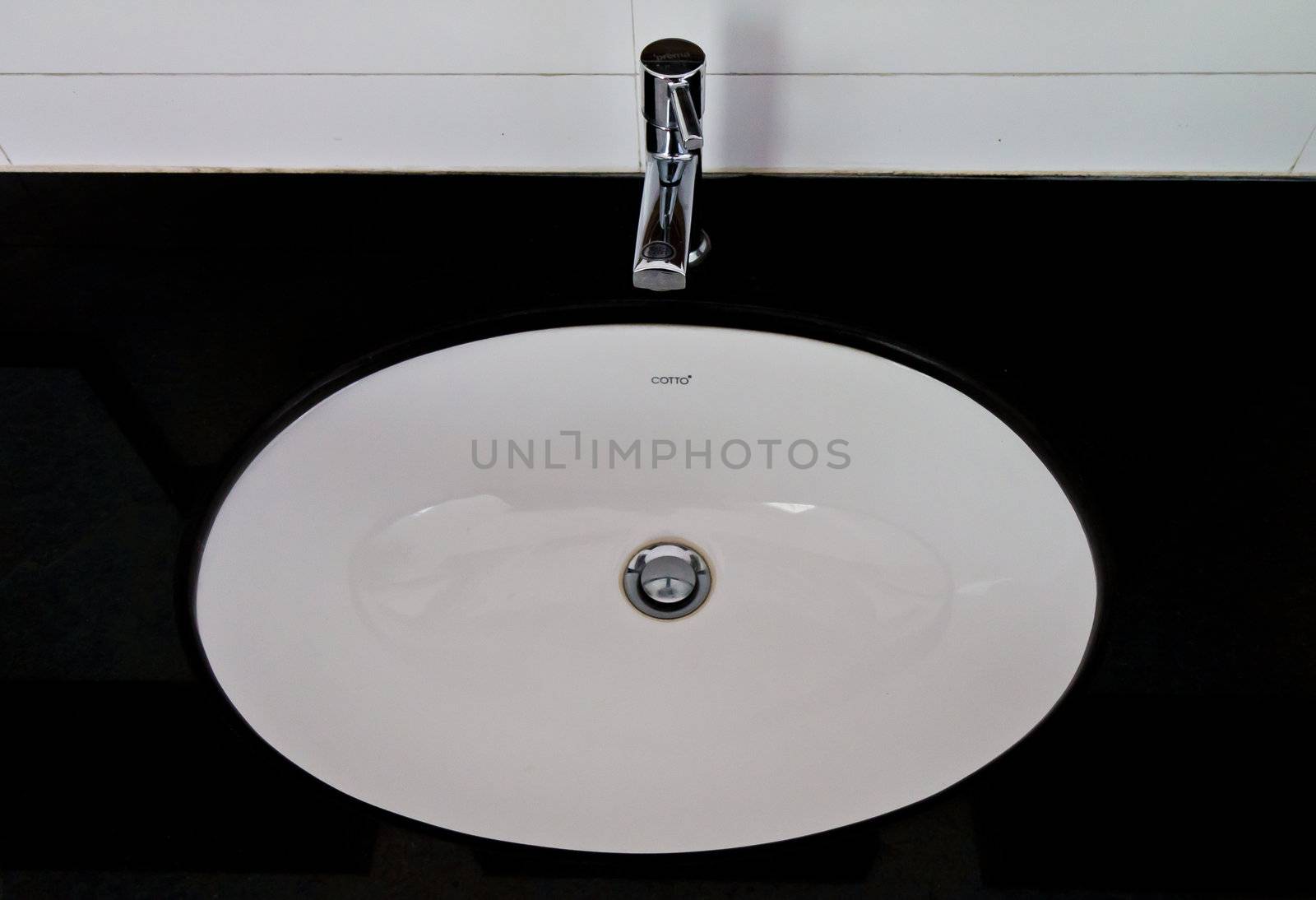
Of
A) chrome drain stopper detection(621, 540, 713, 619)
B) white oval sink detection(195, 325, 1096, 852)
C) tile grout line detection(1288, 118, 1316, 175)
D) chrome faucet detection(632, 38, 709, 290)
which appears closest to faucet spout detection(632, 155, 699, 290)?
chrome faucet detection(632, 38, 709, 290)

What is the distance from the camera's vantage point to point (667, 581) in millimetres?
705

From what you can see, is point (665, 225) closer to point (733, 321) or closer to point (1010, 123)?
point (733, 321)

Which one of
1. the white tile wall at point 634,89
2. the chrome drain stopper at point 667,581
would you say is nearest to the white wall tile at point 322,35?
the white tile wall at point 634,89

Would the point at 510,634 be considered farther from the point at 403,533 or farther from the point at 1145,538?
the point at 1145,538

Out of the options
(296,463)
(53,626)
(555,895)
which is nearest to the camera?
(555,895)

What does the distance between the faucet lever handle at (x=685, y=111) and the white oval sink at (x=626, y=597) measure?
0.16m

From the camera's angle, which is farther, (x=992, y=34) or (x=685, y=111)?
(x=992, y=34)

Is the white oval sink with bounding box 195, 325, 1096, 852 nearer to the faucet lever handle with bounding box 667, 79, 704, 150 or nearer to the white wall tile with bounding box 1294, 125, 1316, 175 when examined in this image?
the faucet lever handle with bounding box 667, 79, 704, 150

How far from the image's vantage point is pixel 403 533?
2.31 feet

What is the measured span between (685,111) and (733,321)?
17cm

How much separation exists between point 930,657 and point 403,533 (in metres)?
0.40

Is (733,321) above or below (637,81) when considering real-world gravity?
below

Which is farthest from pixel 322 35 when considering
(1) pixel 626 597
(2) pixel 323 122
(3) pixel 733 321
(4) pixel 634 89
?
(1) pixel 626 597

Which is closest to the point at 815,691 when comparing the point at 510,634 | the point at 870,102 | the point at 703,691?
the point at 703,691
